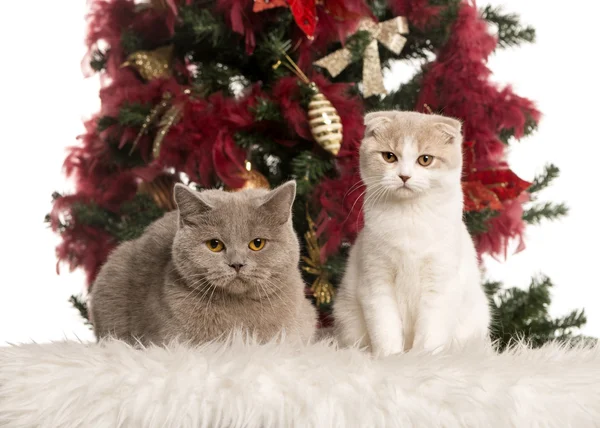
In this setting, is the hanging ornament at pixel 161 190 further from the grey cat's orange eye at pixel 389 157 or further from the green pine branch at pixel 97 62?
the grey cat's orange eye at pixel 389 157

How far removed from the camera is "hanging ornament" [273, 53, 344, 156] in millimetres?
1444

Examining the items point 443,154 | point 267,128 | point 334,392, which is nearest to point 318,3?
point 267,128

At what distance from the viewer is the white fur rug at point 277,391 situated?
0.88 m

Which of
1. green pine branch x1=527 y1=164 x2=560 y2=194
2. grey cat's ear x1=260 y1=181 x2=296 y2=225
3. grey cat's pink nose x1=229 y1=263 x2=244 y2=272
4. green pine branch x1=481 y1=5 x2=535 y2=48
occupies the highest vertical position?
green pine branch x1=481 y1=5 x2=535 y2=48

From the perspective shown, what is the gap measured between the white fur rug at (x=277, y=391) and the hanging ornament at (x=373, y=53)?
0.80 metres

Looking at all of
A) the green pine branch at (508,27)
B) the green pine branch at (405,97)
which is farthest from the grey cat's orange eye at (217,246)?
the green pine branch at (508,27)

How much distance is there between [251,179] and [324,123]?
9.3 inches

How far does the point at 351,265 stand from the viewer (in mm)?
1271

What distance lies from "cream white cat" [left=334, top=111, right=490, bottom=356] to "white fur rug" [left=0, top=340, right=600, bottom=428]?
16 centimetres

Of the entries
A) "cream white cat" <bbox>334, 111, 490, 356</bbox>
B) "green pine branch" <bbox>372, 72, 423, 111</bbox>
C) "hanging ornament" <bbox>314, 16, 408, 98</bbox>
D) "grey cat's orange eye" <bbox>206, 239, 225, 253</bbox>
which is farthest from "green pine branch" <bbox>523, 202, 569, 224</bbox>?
"grey cat's orange eye" <bbox>206, 239, 225, 253</bbox>

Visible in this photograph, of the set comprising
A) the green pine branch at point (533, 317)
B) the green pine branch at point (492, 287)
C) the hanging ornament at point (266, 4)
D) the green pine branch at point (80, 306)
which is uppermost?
the hanging ornament at point (266, 4)

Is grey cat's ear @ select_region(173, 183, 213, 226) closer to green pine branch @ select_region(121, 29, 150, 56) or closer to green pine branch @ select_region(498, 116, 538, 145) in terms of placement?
green pine branch @ select_region(121, 29, 150, 56)

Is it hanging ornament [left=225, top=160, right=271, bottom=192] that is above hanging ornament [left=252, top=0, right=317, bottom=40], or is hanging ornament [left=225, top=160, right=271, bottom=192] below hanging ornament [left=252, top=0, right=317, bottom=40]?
below

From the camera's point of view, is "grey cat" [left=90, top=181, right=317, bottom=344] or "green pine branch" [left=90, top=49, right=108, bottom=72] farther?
"green pine branch" [left=90, top=49, right=108, bottom=72]
